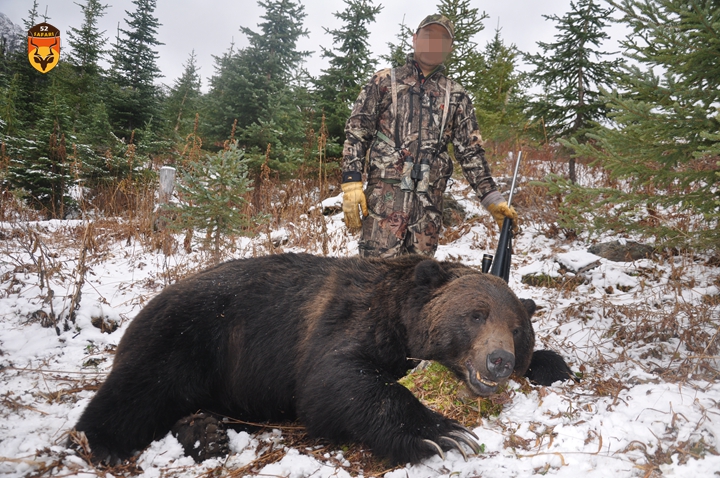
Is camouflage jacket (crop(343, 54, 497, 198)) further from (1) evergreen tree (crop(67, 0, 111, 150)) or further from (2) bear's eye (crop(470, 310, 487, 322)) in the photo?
(1) evergreen tree (crop(67, 0, 111, 150))

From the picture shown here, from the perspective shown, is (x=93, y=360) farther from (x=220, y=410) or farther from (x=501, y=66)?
(x=501, y=66)

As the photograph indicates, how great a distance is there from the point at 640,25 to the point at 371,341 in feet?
10.8

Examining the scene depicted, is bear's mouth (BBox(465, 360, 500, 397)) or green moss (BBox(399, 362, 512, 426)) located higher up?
bear's mouth (BBox(465, 360, 500, 397))

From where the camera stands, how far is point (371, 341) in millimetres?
2646

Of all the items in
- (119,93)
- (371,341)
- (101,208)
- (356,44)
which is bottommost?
(371,341)

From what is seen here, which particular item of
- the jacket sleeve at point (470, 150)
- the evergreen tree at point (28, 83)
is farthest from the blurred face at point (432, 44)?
the evergreen tree at point (28, 83)

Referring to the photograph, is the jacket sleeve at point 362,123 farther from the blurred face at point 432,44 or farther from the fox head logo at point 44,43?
the fox head logo at point 44,43

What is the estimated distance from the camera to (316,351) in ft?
8.81

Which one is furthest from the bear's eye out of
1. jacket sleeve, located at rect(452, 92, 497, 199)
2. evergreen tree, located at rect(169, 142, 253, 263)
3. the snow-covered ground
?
evergreen tree, located at rect(169, 142, 253, 263)

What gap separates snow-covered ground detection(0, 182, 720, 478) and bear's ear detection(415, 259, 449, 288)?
84cm

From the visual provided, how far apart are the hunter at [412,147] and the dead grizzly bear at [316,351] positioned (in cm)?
134

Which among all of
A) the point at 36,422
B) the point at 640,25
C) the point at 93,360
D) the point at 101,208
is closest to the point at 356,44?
the point at 101,208

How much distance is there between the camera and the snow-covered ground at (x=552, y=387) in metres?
1.91

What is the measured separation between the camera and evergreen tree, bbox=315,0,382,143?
38.2 ft
